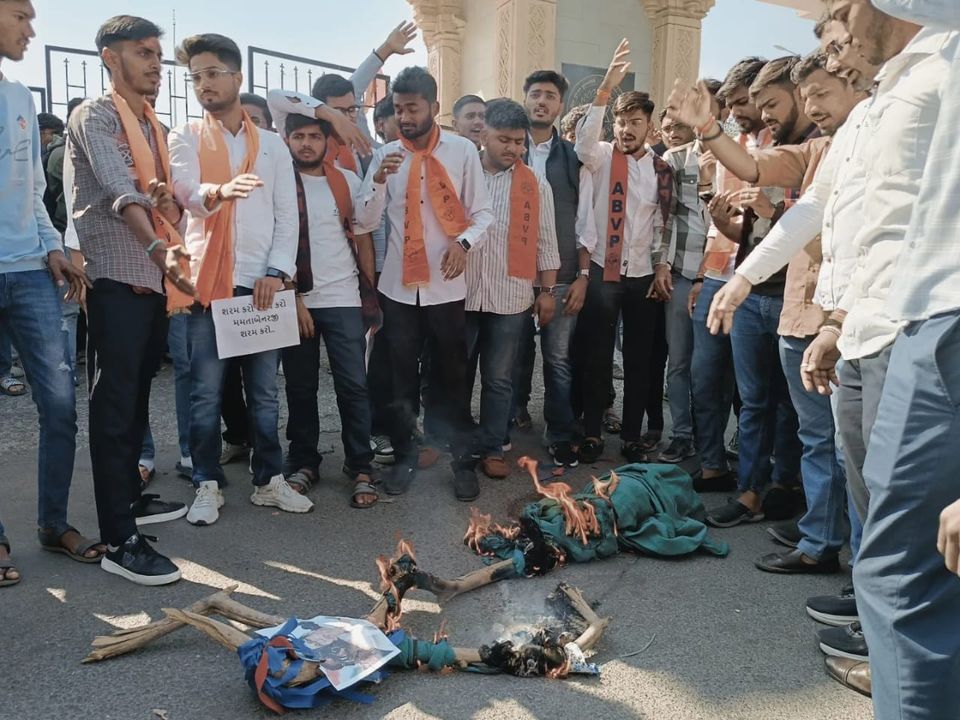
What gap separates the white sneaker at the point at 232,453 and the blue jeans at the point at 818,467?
3.29m

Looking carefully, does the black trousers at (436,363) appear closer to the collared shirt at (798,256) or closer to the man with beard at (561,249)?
the man with beard at (561,249)

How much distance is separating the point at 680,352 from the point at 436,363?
154 cm

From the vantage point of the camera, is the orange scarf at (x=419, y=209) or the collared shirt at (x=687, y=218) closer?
the orange scarf at (x=419, y=209)

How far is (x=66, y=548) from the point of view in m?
3.47

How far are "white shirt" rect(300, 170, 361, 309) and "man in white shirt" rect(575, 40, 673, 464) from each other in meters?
1.59

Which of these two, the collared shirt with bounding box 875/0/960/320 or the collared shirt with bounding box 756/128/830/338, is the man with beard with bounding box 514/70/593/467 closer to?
the collared shirt with bounding box 756/128/830/338

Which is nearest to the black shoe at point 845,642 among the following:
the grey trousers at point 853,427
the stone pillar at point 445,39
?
the grey trousers at point 853,427

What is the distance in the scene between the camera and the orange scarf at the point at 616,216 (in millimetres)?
4910

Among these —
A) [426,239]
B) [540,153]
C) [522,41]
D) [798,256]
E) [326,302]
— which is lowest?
[326,302]

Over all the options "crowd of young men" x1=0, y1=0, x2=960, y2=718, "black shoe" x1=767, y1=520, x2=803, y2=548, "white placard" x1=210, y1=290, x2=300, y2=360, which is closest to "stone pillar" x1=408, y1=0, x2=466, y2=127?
"crowd of young men" x1=0, y1=0, x2=960, y2=718

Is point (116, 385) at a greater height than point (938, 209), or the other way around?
point (938, 209)

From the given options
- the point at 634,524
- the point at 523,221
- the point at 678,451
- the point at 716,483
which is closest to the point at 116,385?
the point at 634,524

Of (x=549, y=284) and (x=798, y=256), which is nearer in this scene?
(x=798, y=256)

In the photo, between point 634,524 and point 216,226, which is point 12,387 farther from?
point 634,524
